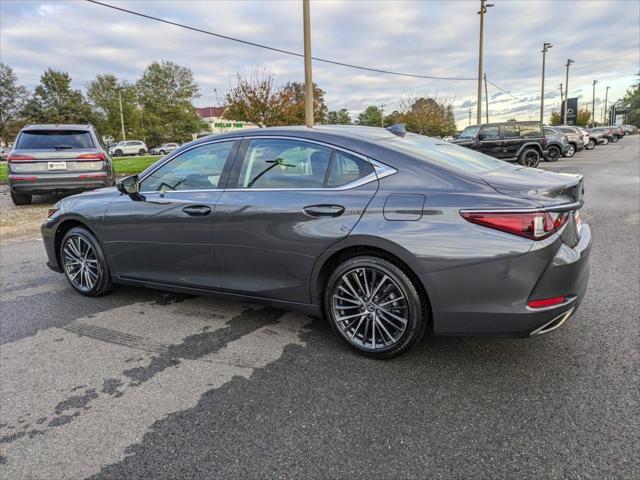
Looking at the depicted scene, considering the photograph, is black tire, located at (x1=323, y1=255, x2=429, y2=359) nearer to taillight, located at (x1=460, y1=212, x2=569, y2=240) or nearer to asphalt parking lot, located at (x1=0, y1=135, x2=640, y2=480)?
asphalt parking lot, located at (x1=0, y1=135, x2=640, y2=480)

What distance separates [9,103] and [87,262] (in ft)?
270

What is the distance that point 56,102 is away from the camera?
65.6 metres

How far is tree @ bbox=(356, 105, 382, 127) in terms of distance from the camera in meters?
89.5

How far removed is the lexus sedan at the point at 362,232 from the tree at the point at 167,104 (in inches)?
2771

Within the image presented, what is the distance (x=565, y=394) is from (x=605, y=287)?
219 cm

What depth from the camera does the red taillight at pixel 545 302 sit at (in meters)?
2.66

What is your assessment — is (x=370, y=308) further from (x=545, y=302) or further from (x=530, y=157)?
(x=530, y=157)

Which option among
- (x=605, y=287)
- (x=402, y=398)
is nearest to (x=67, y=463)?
(x=402, y=398)

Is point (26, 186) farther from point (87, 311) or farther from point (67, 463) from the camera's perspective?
point (67, 463)

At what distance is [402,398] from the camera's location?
2.69 metres

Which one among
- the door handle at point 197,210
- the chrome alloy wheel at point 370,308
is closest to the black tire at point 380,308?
the chrome alloy wheel at point 370,308

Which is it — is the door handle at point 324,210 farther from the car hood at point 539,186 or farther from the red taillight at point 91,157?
the red taillight at point 91,157

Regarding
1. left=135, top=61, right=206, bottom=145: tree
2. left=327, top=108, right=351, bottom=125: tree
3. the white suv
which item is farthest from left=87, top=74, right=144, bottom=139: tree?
left=327, top=108, right=351, bottom=125: tree

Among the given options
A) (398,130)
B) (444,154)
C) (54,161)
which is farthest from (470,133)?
(444,154)
